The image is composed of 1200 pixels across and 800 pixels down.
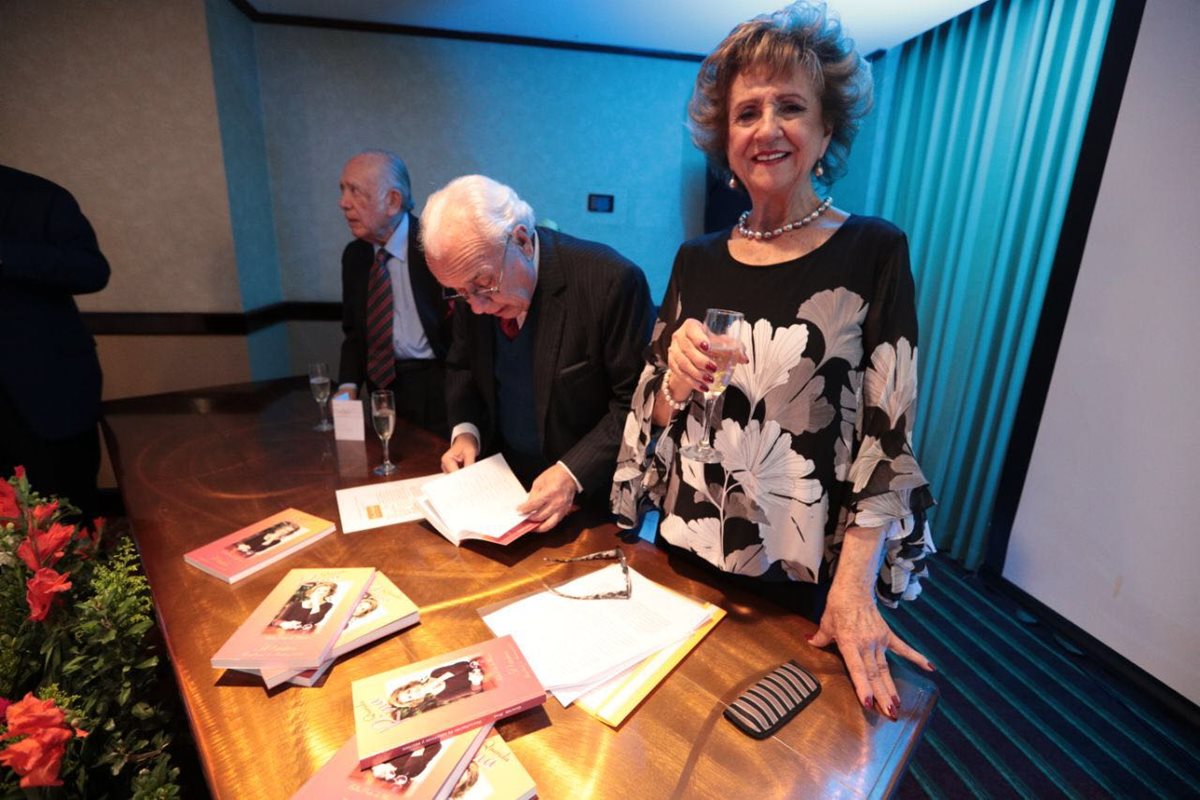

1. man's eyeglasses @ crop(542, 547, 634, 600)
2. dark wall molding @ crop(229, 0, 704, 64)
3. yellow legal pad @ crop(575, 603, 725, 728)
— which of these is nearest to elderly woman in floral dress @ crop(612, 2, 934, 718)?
man's eyeglasses @ crop(542, 547, 634, 600)

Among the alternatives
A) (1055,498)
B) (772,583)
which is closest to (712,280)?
(772,583)

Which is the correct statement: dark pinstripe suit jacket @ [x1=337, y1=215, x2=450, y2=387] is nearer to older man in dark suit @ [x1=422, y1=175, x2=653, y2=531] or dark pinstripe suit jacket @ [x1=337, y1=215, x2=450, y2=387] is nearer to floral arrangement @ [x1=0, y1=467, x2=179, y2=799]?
older man in dark suit @ [x1=422, y1=175, x2=653, y2=531]

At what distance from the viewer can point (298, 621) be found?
0.89 m

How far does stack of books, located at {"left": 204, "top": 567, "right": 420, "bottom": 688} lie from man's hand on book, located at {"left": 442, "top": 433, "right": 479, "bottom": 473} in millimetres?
490

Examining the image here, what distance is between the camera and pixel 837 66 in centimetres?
99

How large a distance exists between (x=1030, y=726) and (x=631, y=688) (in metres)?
1.94

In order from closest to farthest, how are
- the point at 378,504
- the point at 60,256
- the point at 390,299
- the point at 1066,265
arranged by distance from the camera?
the point at 378,504, the point at 60,256, the point at 1066,265, the point at 390,299

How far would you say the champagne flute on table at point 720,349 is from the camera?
2.88 ft

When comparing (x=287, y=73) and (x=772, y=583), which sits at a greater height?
(x=287, y=73)

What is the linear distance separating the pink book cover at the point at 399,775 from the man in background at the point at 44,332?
7.14 feet

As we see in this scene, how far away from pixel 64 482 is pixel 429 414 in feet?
4.76

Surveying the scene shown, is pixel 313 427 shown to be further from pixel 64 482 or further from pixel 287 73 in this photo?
pixel 287 73

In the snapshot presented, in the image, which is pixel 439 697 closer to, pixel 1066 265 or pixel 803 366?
pixel 803 366

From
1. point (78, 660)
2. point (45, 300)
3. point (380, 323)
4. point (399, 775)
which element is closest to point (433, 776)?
point (399, 775)
